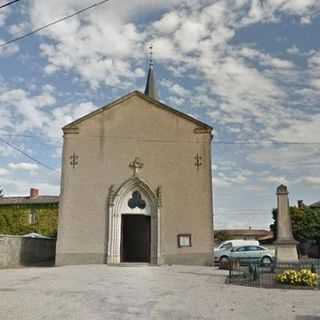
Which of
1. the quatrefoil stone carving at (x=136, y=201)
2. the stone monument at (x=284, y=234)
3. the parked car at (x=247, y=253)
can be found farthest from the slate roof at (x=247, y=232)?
the stone monument at (x=284, y=234)

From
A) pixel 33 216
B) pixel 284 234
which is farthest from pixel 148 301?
pixel 33 216

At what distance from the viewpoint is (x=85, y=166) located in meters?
23.8

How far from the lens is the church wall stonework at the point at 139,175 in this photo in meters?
22.7

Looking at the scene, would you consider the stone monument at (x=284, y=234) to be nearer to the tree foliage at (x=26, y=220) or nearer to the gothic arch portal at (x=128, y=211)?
the gothic arch portal at (x=128, y=211)

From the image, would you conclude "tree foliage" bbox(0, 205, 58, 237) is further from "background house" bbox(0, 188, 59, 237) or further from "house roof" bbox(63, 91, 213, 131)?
"house roof" bbox(63, 91, 213, 131)

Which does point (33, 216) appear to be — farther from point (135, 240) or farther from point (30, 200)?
point (135, 240)

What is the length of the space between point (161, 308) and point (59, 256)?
14.7m

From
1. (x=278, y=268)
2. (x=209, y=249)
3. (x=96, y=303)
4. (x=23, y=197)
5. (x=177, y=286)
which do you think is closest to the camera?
(x=96, y=303)

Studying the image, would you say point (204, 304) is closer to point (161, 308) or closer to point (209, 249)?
point (161, 308)

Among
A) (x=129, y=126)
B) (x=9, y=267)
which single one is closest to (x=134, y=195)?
(x=129, y=126)

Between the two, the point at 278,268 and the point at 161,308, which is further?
the point at 278,268

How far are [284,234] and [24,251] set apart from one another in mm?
15584

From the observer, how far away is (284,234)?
18.9 meters

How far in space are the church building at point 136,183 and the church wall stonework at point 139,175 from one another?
0.05 metres
